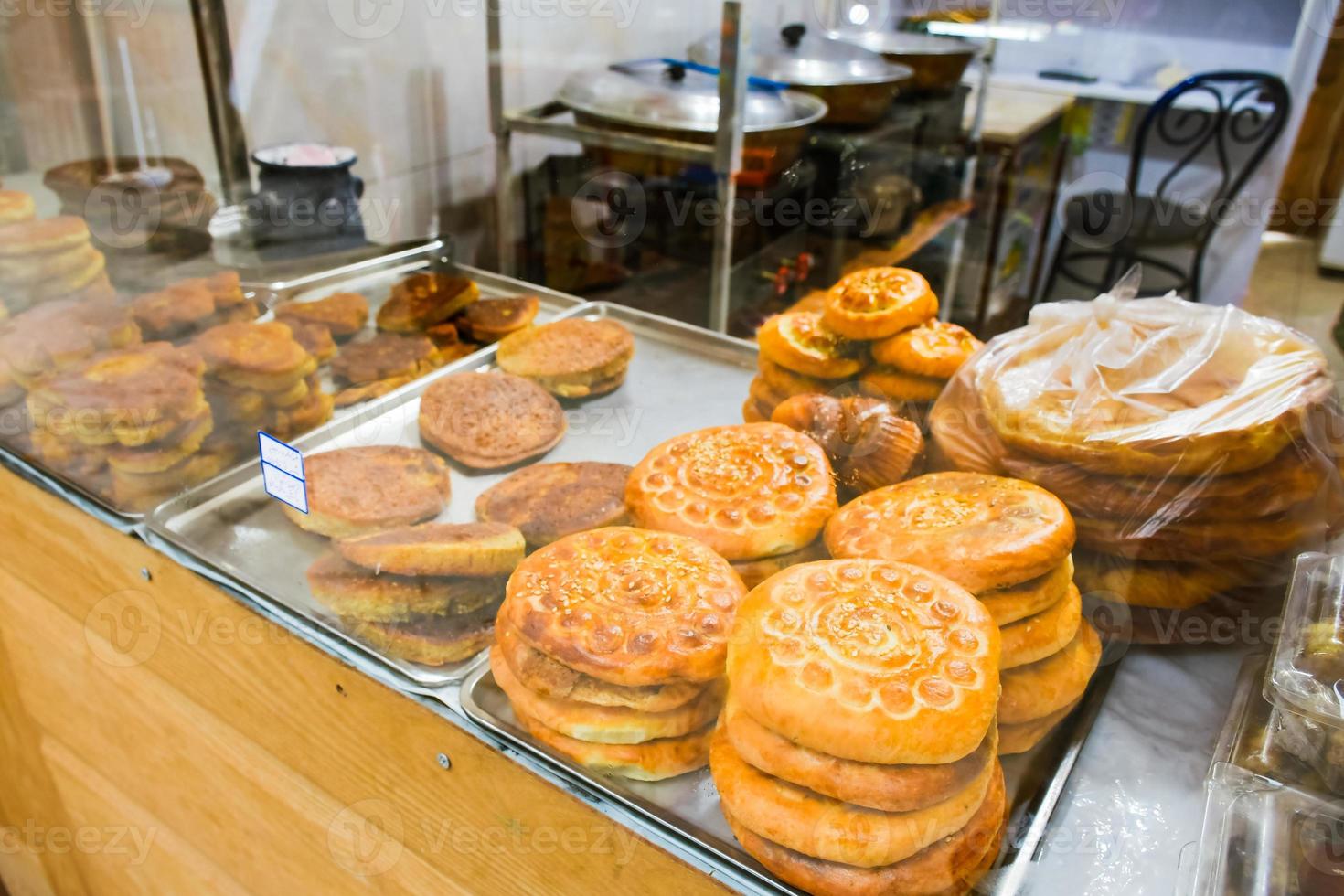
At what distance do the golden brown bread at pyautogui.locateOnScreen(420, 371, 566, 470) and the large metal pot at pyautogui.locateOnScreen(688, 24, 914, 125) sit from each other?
36.6 inches

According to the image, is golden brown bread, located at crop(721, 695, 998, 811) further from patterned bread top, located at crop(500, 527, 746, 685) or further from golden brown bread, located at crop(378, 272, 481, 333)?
golden brown bread, located at crop(378, 272, 481, 333)

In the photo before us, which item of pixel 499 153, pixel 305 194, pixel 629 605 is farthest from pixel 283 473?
pixel 499 153

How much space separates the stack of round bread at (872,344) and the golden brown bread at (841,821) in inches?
24.1

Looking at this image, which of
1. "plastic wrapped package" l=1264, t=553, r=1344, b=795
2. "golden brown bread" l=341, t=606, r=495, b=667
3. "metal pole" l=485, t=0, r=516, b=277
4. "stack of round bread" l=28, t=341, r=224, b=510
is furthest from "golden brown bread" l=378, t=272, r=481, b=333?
"plastic wrapped package" l=1264, t=553, r=1344, b=795

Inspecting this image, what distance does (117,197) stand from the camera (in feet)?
6.72

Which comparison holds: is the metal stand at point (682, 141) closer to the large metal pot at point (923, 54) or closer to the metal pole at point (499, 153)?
the metal pole at point (499, 153)

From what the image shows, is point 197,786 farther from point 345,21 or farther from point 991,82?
point 991,82

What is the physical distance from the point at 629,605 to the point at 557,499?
1.31ft

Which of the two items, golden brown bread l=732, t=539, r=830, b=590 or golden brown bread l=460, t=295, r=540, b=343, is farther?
Result: golden brown bread l=460, t=295, r=540, b=343

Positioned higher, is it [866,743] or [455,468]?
[866,743]

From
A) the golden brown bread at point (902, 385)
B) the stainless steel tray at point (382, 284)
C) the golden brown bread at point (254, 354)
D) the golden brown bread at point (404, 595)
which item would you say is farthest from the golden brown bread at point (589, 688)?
the stainless steel tray at point (382, 284)

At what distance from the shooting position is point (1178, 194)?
3254 mm

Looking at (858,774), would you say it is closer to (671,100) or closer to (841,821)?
(841,821)

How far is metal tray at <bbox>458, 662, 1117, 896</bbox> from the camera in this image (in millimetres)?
886
